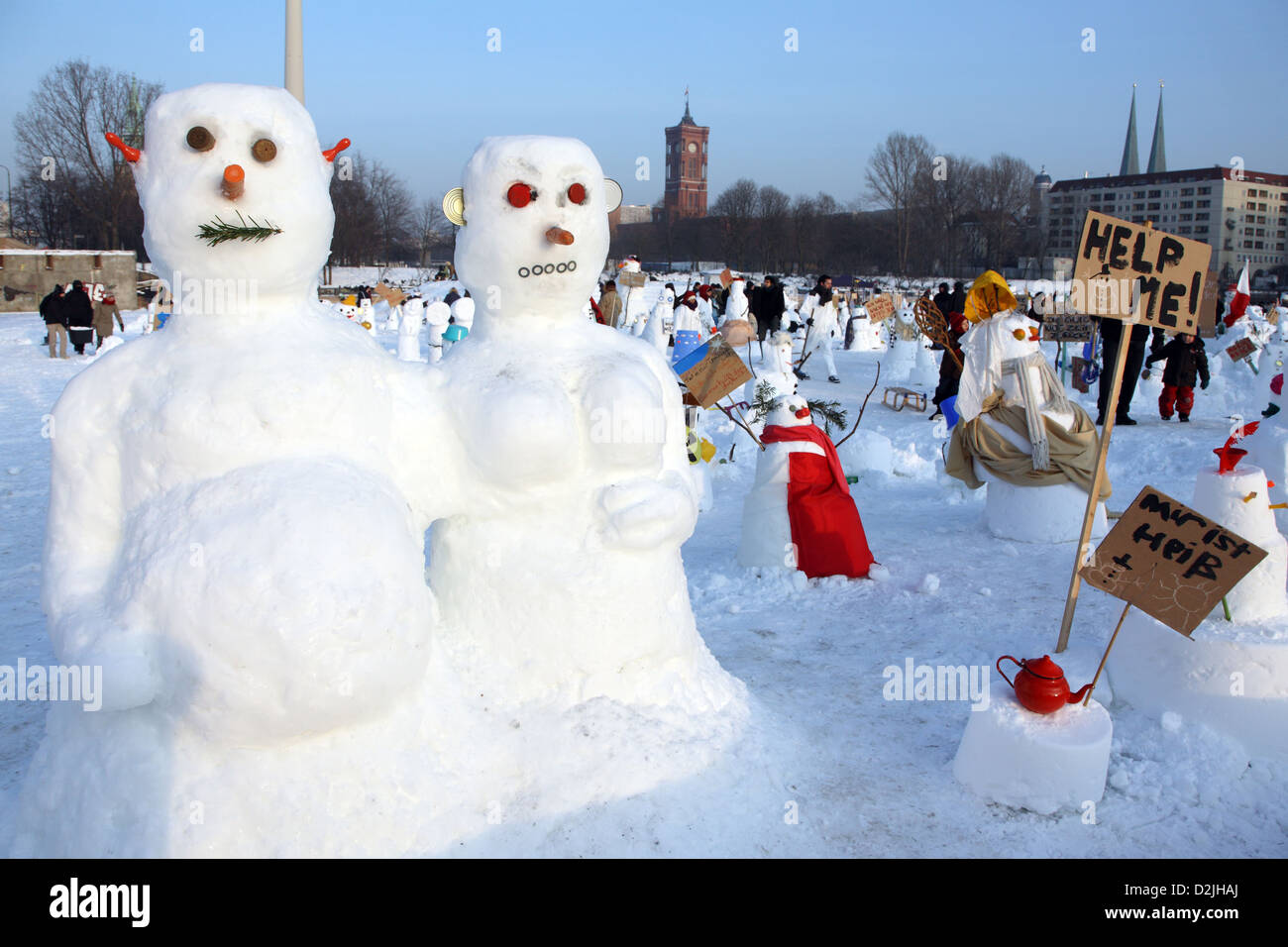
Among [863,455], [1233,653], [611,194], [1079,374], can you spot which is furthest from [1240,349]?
[611,194]

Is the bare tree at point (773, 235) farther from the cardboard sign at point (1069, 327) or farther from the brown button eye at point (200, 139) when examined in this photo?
the brown button eye at point (200, 139)

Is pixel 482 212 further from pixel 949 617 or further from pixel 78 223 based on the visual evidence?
pixel 78 223

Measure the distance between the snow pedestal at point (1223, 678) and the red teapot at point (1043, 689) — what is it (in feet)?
2.03

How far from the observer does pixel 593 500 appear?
2947 millimetres

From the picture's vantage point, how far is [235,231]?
2441 millimetres

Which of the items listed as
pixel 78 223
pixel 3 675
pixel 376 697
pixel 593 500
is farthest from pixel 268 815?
pixel 78 223

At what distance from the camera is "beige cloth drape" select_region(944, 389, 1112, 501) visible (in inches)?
240

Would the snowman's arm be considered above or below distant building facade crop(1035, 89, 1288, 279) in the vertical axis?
below

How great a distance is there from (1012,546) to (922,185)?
153 ft

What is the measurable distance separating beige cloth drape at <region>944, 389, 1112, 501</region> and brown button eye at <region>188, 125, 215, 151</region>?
17.0 ft

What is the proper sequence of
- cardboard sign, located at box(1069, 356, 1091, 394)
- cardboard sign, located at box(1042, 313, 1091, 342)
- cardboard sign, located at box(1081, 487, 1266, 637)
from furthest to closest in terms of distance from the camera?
cardboard sign, located at box(1042, 313, 1091, 342), cardboard sign, located at box(1069, 356, 1091, 394), cardboard sign, located at box(1081, 487, 1266, 637)
